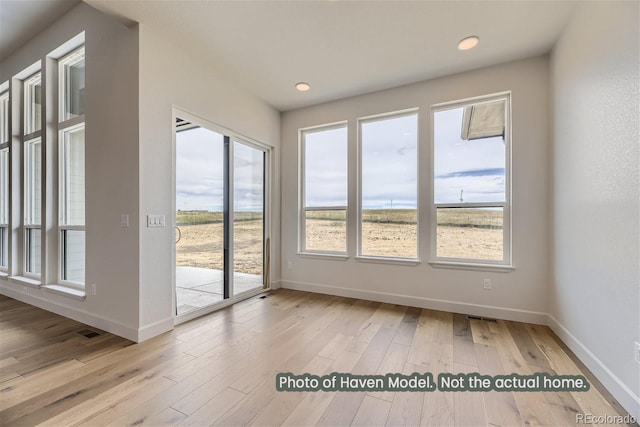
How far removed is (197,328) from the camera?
2.69 meters

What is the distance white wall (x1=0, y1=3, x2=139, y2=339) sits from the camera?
2.43 metres

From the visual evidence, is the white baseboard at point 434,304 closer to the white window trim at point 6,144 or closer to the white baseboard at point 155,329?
the white baseboard at point 155,329

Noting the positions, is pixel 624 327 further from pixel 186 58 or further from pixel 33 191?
pixel 33 191

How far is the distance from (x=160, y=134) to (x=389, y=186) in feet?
9.14

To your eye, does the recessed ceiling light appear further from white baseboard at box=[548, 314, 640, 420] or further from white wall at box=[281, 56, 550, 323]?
white baseboard at box=[548, 314, 640, 420]

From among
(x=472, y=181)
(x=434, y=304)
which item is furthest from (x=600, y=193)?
(x=434, y=304)

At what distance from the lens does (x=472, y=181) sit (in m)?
3.19

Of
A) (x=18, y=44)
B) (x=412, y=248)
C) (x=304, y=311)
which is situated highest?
(x=18, y=44)

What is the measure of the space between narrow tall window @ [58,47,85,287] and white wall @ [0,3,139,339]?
0.31 metres

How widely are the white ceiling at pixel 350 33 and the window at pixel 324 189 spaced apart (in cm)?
98

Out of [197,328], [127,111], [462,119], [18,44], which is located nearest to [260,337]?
[197,328]

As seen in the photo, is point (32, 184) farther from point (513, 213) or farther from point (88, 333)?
point (513, 213)

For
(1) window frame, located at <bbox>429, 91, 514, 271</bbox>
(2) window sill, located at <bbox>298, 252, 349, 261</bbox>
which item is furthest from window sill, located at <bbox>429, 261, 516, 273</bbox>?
(2) window sill, located at <bbox>298, 252, 349, 261</bbox>

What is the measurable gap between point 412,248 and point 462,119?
174 centimetres
